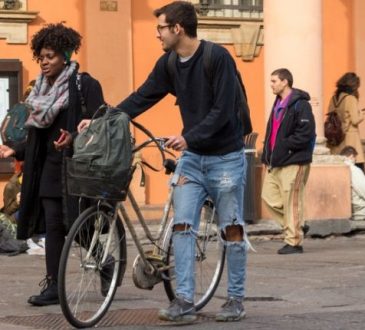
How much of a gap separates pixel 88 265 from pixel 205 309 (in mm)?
1087

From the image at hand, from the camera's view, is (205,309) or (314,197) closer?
(205,309)

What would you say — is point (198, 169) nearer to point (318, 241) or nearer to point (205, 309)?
point (205, 309)

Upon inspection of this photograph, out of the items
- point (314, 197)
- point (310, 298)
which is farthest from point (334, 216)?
point (310, 298)

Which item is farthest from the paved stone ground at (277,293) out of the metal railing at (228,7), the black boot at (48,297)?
the metal railing at (228,7)

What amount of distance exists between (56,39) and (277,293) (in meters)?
2.40

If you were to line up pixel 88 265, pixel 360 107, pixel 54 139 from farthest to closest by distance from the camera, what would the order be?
pixel 360 107, pixel 54 139, pixel 88 265

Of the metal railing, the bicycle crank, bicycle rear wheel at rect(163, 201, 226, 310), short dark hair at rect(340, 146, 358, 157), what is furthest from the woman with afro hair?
the metal railing

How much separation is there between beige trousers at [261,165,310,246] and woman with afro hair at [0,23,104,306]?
408 centimetres

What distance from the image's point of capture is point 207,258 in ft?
25.0

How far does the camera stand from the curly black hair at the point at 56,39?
7.64m

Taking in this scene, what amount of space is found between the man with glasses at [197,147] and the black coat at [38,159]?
1.81 feet

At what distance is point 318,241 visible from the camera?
13.1 m

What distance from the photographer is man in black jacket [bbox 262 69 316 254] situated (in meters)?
11.3

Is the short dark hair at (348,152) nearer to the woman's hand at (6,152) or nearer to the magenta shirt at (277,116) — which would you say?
the magenta shirt at (277,116)
